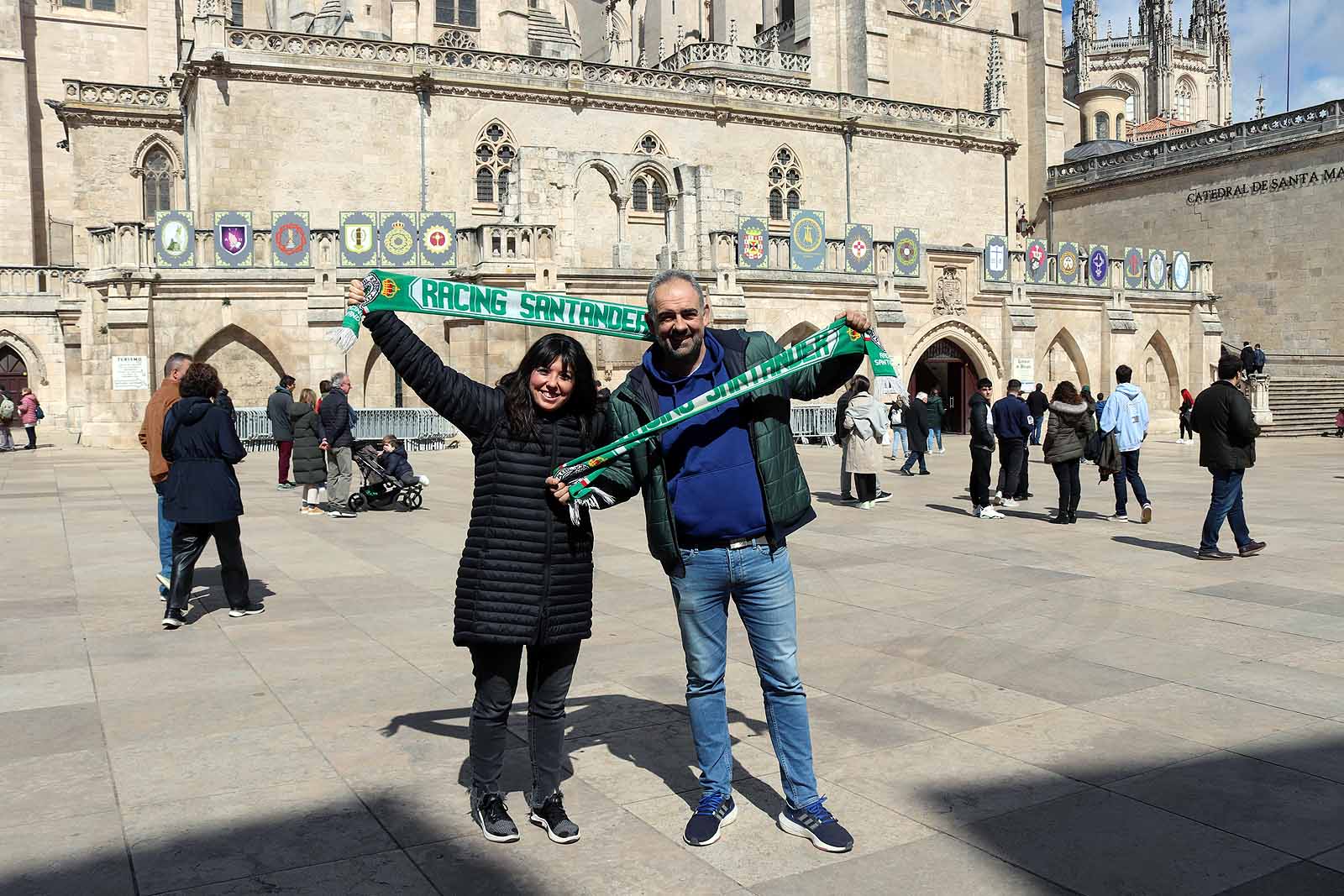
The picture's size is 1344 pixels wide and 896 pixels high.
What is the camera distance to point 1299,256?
36.5m

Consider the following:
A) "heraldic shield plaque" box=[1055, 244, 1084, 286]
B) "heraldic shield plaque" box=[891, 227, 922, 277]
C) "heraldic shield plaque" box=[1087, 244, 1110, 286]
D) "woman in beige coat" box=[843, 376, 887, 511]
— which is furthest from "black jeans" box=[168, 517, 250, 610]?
"heraldic shield plaque" box=[1087, 244, 1110, 286]

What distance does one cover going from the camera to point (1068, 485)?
12.9 m

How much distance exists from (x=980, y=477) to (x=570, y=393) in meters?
10.2

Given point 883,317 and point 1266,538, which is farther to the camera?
point 883,317

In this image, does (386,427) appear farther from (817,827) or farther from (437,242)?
(817,827)

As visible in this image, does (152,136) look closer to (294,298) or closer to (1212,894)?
(294,298)

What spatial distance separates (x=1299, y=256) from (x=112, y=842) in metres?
40.1

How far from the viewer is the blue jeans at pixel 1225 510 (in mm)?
9961

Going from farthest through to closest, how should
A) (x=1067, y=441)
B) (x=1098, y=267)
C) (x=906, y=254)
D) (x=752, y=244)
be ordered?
(x=1098, y=267) → (x=906, y=254) → (x=752, y=244) → (x=1067, y=441)

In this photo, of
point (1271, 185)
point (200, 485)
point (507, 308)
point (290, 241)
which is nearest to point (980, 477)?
point (200, 485)

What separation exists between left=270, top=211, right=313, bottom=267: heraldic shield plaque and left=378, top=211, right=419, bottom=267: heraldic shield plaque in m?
1.55

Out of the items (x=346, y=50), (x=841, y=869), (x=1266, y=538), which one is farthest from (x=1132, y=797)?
(x=346, y=50)

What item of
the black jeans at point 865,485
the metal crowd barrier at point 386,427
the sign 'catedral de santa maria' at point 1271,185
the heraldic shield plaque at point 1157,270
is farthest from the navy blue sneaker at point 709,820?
the sign 'catedral de santa maria' at point 1271,185

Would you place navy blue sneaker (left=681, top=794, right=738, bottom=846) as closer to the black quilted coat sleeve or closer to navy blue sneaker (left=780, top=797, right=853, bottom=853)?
navy blue sneaker (left=780, top=797, right=853, bottom=853)
